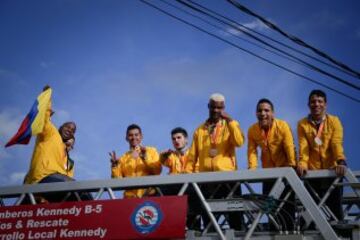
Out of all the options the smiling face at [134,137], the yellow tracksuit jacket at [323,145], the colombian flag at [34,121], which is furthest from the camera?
the smiling face at [134,137]

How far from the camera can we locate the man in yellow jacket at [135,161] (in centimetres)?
724

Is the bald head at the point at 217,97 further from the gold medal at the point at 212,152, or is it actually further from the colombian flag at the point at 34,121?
the colombian flag at the point at 34,121

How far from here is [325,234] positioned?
4.86 meters

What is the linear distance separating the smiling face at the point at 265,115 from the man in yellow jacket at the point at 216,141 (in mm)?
326

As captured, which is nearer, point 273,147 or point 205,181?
point 205,181

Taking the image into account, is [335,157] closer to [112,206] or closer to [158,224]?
[158,224]

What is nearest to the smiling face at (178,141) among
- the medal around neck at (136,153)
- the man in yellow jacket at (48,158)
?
the medal around neck at (136,153)

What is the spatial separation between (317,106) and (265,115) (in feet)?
2.37

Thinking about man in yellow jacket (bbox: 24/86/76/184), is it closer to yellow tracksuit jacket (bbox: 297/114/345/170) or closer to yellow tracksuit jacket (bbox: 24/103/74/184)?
yellow tracksuit jacket (bbox: 24/103/74/184)

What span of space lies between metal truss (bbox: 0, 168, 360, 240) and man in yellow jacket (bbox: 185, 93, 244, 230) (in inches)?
18.2

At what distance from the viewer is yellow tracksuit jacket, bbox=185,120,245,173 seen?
6129 millimetres

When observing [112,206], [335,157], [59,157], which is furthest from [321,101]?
[59,157]

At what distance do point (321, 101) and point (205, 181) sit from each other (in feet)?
6.74

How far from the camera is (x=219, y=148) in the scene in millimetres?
6227
